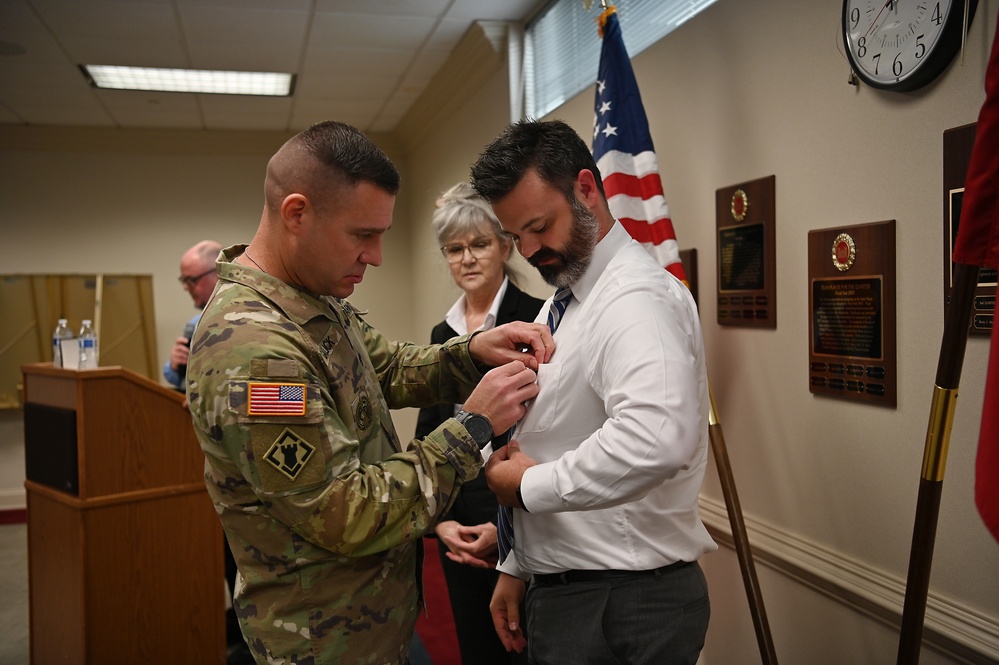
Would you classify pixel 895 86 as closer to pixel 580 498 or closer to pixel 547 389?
pixel 547 389

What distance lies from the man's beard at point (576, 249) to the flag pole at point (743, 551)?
3.42 ft

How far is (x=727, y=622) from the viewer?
254 cm

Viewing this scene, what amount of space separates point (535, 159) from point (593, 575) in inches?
30.5

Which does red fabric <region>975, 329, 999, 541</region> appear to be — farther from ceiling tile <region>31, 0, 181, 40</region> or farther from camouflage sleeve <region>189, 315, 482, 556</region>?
ceiling tile <region>31, 0, 181, 40</region>

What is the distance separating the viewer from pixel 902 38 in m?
1.71

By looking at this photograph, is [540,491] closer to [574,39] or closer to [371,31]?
[574,39]

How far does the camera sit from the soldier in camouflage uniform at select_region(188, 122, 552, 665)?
1.21 meters

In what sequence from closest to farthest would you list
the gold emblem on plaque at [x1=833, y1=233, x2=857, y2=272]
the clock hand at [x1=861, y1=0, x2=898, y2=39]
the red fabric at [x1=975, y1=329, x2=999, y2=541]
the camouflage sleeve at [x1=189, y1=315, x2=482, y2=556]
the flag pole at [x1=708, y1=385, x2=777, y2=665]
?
the red fabric at [x1=975, y1=329, x2=999, y2=541] → the camouflage sleeve at [x1=189, y1=315, x2=482, y2=556] → the clock hand at [x1=861, y1=0, x2=898, y2=39] → the gold emblem on plaque at [x1=833, y1=233, x2=857, y2=272] → the flag pole at [x1=708, y1=385, x2=777, y2=665]

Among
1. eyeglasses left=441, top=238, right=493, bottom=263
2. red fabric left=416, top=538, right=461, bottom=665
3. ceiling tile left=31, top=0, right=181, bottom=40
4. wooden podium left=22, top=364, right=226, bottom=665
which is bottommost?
red fabric left=416, top=538, right=461, bottom=665

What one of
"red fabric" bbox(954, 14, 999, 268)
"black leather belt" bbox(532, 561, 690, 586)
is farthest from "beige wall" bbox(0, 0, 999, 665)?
"black leather belt" bbox(532, 561, 690, 586)

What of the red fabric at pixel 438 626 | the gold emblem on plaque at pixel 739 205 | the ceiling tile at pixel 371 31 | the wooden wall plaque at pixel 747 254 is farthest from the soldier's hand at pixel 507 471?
the ceiling tile at pixel 371 31

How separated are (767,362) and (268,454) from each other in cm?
160

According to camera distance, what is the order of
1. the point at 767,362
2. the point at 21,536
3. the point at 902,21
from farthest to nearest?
the point at 21,536
the point at 767,362
the point at 902,21

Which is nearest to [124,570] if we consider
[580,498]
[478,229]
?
[478,229]
